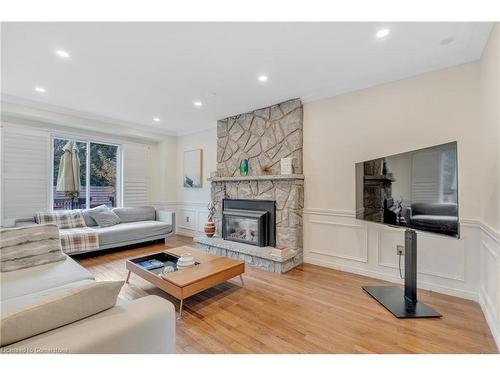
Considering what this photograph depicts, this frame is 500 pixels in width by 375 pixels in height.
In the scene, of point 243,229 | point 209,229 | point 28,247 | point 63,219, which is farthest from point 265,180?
point 63,219

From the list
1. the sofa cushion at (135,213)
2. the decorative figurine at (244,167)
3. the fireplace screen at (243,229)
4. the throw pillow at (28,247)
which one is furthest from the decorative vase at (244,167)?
the throw pillow at (28,247)

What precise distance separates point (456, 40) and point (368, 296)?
268 centimetres

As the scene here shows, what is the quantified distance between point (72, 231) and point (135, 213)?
127 cm

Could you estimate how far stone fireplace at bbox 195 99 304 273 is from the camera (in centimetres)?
347

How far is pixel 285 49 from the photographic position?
2.30 m

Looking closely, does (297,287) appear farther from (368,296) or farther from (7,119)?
(7,119)

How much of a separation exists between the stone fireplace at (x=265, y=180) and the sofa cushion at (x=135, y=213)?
159 cm

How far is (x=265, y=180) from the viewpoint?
3.85 meters

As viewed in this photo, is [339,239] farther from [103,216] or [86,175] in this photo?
[86,175]

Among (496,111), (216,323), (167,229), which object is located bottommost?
(216,323)

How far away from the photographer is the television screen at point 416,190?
1804mm

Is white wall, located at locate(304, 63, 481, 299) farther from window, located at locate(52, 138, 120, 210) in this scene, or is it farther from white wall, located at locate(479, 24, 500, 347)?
window, located at locate(52, 138, 120, 210)

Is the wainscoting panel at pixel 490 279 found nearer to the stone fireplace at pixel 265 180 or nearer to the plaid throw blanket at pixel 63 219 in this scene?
the stone fireplace at pixel 265 180

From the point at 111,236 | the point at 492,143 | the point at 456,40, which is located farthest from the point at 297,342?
the point at 111,236
